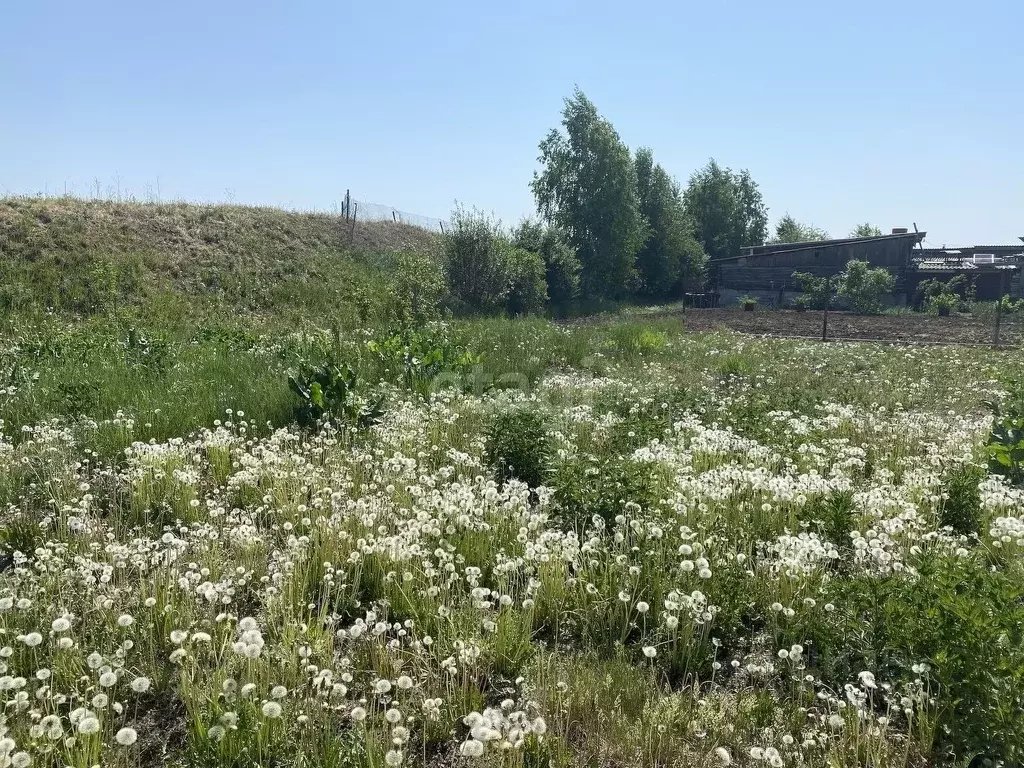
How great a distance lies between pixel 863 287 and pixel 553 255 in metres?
14.9

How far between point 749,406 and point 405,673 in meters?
6.64

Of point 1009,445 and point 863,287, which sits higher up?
point 863,287

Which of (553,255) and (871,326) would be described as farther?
(553,255)

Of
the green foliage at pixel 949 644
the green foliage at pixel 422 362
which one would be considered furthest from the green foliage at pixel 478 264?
the green foliage at pixel 949 644

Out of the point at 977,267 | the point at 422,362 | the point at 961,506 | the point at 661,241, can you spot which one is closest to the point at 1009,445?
the point at 961,506

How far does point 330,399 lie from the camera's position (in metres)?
8.25

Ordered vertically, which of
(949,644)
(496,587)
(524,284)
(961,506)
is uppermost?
(524,284)

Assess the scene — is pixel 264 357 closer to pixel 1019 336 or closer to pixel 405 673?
pixel 405 673

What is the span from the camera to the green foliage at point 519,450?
6.60m

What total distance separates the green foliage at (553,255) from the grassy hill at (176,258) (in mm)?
6334

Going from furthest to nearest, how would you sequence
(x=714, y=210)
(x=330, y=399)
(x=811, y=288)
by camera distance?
1. (x=714, y=210)
2. (x=811, y=288)
3. (x=330, y=399)

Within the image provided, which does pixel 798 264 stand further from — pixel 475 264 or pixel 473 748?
pixel 473 748

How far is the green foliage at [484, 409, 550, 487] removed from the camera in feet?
21.6

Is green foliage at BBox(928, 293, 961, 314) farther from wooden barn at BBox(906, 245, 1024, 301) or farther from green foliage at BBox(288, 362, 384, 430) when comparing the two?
green foliage at BBox(288, 362, 384, 430)
